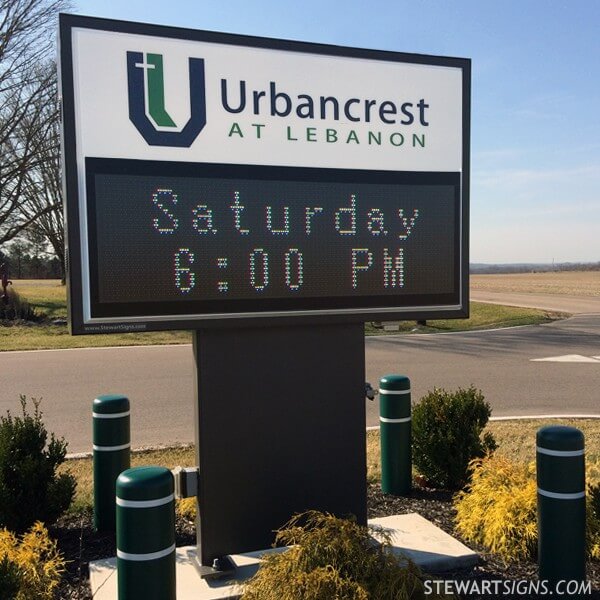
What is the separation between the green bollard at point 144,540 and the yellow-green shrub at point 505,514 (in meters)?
2.38

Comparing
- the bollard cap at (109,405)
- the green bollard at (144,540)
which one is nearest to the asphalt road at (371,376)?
the bollard cap at (109,405)

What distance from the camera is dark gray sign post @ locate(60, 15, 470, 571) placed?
3900 millimetres

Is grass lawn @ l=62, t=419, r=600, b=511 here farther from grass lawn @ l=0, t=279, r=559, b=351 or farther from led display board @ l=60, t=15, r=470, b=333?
grass lawn @ l=0, t=279, r=559, b=351

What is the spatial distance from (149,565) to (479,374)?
32.8 feet

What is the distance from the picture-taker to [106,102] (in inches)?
152

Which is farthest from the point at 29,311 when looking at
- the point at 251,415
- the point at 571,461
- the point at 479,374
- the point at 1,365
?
the point at 571,461

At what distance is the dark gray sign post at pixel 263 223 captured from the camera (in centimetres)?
390

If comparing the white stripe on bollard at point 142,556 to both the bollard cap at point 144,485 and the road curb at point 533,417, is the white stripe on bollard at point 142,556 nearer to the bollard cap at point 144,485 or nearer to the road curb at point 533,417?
the bollard cap at point 144,485

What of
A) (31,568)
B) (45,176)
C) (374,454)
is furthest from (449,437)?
(45,176)

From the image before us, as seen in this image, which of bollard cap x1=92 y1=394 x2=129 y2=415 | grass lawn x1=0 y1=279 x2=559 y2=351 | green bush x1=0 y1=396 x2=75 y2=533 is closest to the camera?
green bush x1=0 y1=396 x2=75 y2=533

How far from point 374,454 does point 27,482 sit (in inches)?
144

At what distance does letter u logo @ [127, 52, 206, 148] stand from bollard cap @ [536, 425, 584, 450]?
106 inches

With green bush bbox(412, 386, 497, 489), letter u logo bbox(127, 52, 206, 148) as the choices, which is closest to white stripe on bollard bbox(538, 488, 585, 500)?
green bush bbox(412, 386, 497, 489)

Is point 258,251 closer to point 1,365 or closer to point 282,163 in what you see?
point 282,163
